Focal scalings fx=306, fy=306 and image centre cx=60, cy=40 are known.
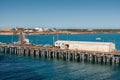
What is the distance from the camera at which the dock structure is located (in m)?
76.1

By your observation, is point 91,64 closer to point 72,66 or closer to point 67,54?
point 72,66

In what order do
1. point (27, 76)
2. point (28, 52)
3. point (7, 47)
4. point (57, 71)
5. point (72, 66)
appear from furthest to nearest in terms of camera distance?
1. point (7, 47)
2. point (28, 52)
3. point (72, 66)
4. point (57, 71)
5. point (27, 76)

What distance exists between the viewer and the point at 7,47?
105500 mm

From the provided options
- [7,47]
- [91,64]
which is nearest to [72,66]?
[91,64]

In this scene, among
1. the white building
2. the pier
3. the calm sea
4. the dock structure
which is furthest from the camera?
the white building

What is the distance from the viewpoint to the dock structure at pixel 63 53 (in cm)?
7612

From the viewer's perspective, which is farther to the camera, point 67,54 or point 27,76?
point 67,54

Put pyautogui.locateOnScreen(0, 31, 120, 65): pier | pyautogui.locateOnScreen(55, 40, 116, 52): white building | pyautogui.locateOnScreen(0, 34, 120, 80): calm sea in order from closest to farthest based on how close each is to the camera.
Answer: pyautogui.locateOnScreen(0, 34, 120, 80): calm sea, pyautogui.locateOnScreen(0, 31, 120, 65): pier, pyautogui.locateOnScreen(55, 40, 116, 52): white building

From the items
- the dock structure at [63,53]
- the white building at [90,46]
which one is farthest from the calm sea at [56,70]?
the white building at [90,46]

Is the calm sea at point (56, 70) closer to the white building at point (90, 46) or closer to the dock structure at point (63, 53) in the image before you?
the dock structure at point (63, 53)

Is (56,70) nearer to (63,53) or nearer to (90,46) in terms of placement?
(90,46)

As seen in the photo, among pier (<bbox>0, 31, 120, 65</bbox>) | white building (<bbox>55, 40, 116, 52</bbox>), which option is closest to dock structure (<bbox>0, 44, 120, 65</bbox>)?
pier (<bbox>0, 31, 120, 65</bbox>)

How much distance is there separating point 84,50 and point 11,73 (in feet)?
84.9

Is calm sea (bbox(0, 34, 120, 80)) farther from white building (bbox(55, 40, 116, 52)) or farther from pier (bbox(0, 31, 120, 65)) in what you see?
white building (bbox(55, 40, 116, 52))
